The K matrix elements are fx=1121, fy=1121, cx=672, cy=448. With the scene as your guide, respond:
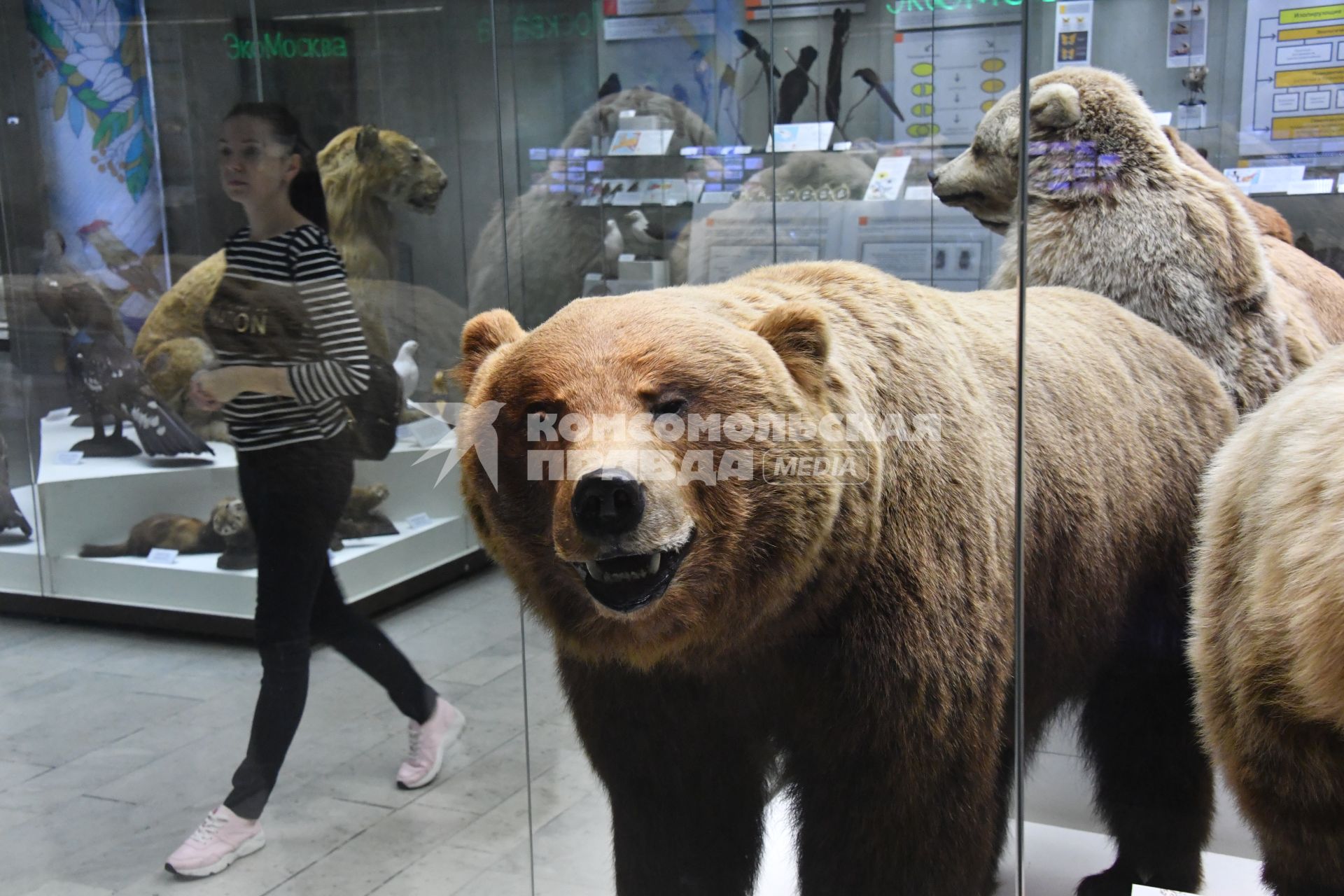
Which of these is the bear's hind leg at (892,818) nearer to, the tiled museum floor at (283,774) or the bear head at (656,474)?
the bear head at (656,474)

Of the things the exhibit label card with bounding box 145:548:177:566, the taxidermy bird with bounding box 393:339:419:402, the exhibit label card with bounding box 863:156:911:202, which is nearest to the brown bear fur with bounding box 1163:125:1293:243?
the exhibit label card with bounding box 863:156:911:202

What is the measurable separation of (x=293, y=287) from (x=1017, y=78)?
5.06 feet

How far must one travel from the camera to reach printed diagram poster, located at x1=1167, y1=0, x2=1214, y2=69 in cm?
178

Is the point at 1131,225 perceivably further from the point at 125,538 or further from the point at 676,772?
the point at 125,538

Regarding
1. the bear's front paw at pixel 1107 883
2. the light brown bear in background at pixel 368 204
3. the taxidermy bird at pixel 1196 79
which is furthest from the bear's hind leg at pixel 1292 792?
the light brown bear in background at pixel 368 204

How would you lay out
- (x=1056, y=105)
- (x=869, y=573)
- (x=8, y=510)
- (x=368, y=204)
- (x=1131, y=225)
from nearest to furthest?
1. (x=869, y=573)
2. (x=1056, y=105)
3. (x=1131, y=225)
4. (x=368, y=204)
5. (x=8, y=510)

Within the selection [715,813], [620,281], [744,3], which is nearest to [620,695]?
[715,813]

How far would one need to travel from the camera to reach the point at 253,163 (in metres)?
2.43

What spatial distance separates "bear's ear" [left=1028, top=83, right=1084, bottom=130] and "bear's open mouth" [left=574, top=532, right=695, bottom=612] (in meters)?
0.92

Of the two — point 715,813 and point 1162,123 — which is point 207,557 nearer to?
point 715,813

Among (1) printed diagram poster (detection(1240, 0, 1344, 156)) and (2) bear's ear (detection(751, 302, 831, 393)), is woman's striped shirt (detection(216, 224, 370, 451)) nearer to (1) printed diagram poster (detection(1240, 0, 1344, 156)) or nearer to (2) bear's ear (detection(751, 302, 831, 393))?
(2) bear's ear (detection(751, 302, 831, 393))

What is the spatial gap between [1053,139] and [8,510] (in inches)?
98.4

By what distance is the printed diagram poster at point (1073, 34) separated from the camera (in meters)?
1.83

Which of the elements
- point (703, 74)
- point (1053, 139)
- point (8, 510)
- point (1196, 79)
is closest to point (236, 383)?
point (8, 510)
